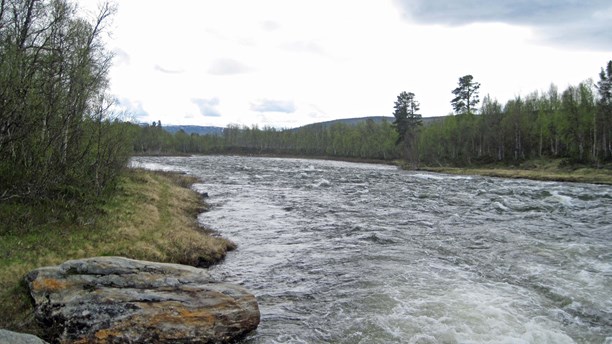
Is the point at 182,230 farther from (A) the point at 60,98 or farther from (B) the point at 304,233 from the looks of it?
(A) the point at 60,98

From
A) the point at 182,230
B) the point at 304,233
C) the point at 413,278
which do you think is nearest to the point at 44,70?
the point at 182,230

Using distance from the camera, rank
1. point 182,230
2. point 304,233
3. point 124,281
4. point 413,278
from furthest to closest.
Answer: point 304,233 < point 182,230 < point 413,278 < point 124,281

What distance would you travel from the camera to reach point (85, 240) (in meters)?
14.3

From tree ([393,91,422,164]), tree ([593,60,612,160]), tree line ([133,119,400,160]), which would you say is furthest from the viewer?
tree line ([133,119,400,160])

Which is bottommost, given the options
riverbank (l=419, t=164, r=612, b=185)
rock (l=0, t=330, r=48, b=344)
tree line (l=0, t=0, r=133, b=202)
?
riverbank (l=419, t=164, r=612, b=185)

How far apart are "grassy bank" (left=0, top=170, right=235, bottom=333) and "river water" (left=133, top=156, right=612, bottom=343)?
1.99 m

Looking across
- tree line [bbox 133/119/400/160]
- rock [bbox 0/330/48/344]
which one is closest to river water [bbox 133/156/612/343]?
rock [bbox 0/330/48/344]

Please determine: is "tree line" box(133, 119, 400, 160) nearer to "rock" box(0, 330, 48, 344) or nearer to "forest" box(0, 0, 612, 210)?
"forest" box(0, 0, 612, 210)

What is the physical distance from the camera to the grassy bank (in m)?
9.88

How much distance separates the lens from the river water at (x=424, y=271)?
33.6 feet

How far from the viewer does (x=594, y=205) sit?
98.4 ft

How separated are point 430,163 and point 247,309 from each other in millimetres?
88984

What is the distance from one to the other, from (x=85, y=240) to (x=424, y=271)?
40.3ft

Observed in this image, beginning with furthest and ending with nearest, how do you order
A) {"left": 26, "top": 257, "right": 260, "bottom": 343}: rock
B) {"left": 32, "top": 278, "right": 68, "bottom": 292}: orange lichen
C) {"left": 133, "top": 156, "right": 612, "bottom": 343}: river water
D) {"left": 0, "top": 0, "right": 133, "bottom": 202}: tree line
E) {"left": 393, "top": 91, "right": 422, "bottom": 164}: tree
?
1. {"left": 393, "top": 91, "right": 422, "bottom": 164}: tree
2. {"left": 0, "top": 0, "right": 133, "bottom": 202}: tree line
3. {"left": 133, "top": 156, "right": 612, "bottom": 343}: river water
4. {"left": 32, "top": 278, "right": 68, "bottom": 292}: orange lichen
5. {"left": 26, "top": 257, "right": 260, "bottom": 343}: rock
